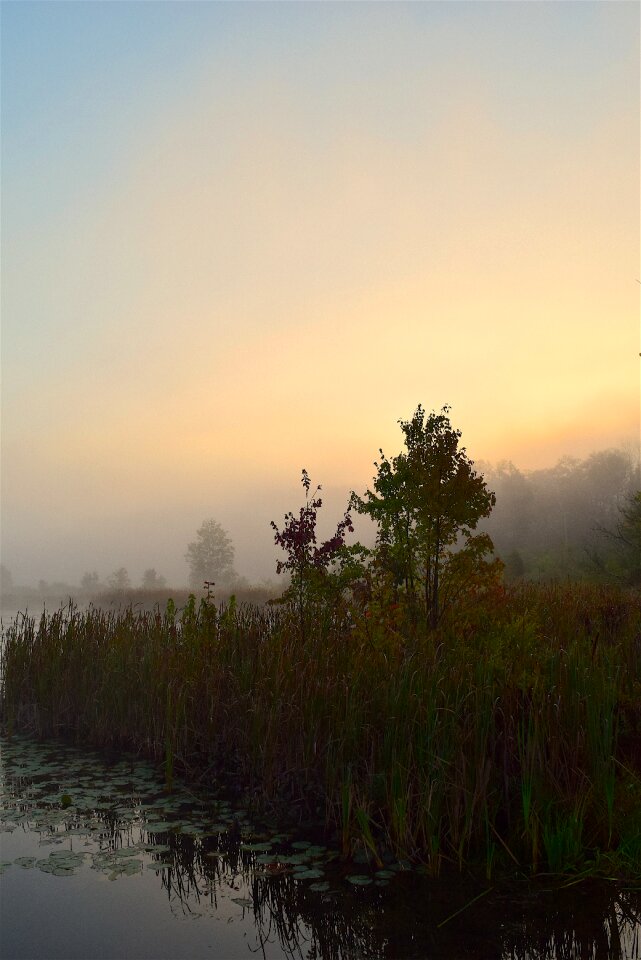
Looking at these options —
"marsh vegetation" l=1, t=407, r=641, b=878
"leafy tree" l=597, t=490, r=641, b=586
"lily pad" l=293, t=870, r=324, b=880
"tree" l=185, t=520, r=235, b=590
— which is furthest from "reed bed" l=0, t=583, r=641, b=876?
A: "tree" l=185, t=520, r=235, b=590

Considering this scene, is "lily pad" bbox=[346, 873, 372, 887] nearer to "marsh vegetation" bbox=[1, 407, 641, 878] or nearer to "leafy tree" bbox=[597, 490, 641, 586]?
"marsh vegetation" bbox=[1, 407, 641, 878]

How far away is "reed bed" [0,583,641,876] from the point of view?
5.20m

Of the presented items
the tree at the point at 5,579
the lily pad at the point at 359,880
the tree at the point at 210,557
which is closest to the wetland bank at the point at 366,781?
the lily pad at the point at 359,880

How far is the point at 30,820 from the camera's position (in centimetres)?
639

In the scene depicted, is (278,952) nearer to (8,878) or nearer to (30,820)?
(8,878)

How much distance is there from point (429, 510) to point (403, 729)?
5.49m

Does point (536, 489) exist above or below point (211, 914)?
above

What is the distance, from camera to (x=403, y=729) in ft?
18.5

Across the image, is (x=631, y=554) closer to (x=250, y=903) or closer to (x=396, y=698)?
(x=396, y=698)

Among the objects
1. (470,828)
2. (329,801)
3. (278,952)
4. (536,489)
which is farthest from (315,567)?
(536,489)

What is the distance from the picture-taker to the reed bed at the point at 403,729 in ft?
17.1

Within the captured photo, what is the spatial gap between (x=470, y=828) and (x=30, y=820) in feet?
13.0

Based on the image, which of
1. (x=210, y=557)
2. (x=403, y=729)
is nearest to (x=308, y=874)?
(x=403, y=729)

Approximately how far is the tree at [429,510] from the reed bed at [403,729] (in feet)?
5.21
